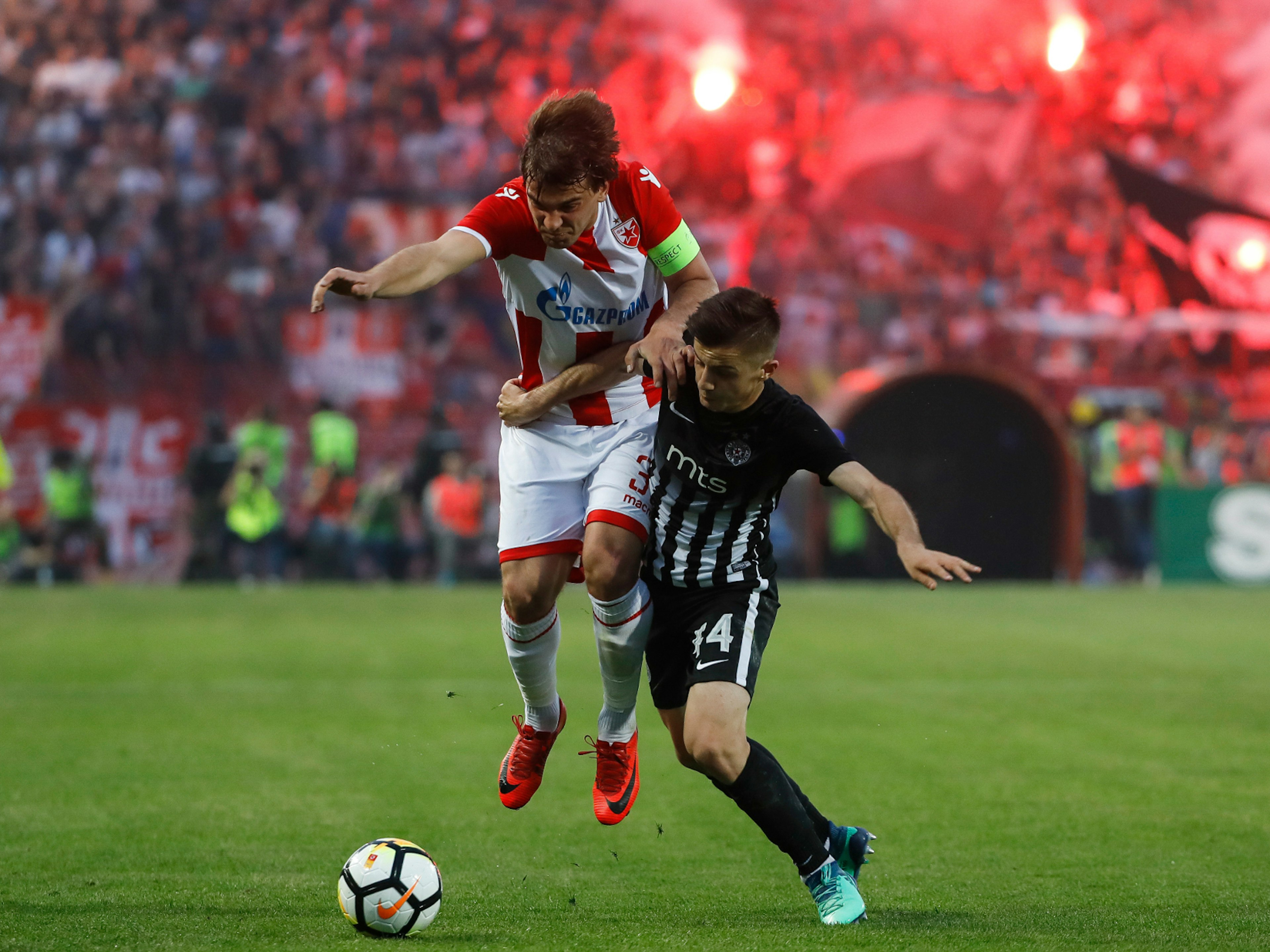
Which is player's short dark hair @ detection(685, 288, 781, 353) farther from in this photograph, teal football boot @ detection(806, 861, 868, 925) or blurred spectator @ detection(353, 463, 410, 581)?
blurred spectator @ detection(353, 463, 410, 581)

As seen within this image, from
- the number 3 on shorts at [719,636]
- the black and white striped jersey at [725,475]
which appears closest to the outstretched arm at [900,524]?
the black and white striped jersey at [725,475]

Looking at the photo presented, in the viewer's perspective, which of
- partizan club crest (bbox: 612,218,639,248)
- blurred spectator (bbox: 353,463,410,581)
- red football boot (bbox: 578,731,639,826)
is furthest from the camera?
blurred spectator (bbox: 353,463,410,581)

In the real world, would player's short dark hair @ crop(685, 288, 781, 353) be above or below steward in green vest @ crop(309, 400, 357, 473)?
above

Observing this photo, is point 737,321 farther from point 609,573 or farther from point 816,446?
point 609,573

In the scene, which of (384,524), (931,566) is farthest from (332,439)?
(931,566)

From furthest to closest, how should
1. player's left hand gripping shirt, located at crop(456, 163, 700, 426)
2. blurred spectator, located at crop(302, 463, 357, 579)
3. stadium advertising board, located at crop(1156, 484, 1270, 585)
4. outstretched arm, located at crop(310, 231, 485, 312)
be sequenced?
stadium advertising board, located at crop(1156, 484, 1270, 585) → blurred spectator, located at crop(302, 463, 357, 579) → player's left hand gripping shirt, located at crop(456, 163, 700, 426) → outstretched arm, located at crop(310, 231, 485, 312)

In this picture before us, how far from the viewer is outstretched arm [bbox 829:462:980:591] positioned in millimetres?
4168

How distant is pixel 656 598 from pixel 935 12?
25.0m

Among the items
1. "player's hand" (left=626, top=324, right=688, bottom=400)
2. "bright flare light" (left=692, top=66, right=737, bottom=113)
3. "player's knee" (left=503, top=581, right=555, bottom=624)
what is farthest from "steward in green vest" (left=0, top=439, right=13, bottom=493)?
"player's hand" (left=626, top=324, right=688, bottom=400)

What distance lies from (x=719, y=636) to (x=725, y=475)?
0.48 metres

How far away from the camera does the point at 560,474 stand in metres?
5.55

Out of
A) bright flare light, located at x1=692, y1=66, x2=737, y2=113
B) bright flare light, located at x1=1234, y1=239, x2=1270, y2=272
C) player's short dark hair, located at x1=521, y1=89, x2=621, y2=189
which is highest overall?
bright flare light, located at x1=692, y1=66, x2=737, y2=113

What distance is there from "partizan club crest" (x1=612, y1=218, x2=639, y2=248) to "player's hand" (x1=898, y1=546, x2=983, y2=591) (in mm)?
1519

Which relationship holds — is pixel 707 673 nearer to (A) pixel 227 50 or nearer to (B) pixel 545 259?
(B) pixel 545 259
